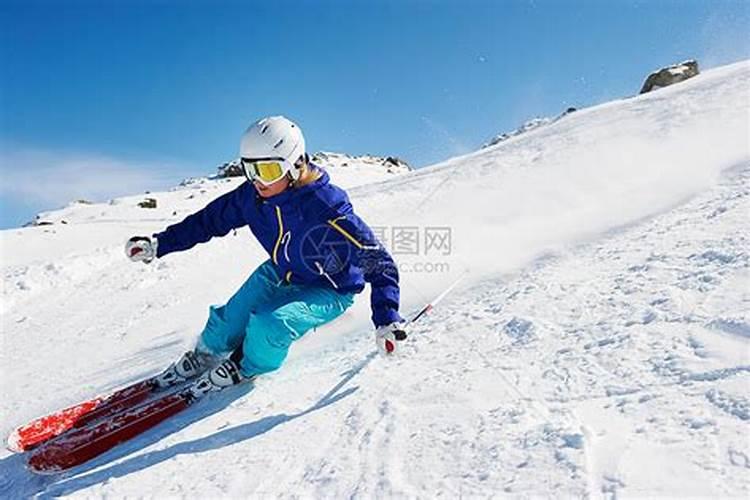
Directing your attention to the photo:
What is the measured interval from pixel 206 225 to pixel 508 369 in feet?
8.10

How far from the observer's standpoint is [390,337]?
342cm

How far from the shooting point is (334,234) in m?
3.81

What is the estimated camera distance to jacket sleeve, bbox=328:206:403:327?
3.63 m

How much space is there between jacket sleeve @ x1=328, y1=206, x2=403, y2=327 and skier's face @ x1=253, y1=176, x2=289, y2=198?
369 millimetres

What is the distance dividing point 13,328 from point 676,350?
7.40 metres

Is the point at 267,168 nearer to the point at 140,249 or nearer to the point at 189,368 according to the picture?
the point at 140,249

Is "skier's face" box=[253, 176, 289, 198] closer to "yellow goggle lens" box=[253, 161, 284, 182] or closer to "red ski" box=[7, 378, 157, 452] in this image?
"yellow goggle lens" box=[253, 161, 284, 182]

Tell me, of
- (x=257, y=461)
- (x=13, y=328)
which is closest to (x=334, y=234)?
(x=257, y=461)

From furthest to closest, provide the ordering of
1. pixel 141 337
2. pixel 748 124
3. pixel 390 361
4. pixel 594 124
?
pixel 594 124
pixel 748 124
pixel 141 337
pixel 390 361

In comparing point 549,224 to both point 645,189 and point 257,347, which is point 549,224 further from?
point 257,347

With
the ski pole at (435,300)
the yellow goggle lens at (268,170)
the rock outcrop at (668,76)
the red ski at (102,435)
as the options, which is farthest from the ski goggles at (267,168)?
the rock outcrop at (668,76)

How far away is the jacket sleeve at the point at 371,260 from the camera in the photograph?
3635 millimetres

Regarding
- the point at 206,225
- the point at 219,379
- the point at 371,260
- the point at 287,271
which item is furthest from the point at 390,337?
the point at 206,225

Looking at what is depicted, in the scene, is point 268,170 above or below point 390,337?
above
